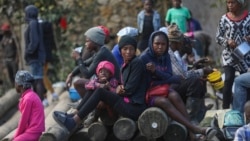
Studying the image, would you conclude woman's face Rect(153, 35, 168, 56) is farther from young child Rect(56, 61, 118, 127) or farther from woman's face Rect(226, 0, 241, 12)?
woman's face Rect(226, 0, 241, 12)

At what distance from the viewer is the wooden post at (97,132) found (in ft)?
35.9

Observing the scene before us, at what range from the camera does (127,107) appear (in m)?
10.8

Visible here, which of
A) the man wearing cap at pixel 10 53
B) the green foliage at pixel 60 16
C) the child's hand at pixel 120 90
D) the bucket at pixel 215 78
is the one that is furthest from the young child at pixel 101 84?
the man wearing cap at pixel 10 53

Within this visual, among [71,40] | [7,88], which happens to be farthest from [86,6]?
[7,88]

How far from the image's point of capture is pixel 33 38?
15039 mm

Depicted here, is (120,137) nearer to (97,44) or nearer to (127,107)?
(127,107)

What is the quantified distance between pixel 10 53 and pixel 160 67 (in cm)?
832

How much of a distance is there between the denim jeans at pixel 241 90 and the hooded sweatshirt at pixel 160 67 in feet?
2.57

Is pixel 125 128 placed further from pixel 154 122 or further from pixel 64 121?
pixel 64 121

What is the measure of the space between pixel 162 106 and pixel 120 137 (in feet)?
2.08

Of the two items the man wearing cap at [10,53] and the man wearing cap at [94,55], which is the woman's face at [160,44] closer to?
the man wearing cap at [94,55]

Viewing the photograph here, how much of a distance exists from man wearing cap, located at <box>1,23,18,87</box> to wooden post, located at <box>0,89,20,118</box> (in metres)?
1.29

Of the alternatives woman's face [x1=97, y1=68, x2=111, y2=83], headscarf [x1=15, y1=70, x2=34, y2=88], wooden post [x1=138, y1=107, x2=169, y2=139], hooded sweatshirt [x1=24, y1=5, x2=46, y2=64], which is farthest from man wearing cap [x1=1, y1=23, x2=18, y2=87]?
wooden post [x1=138, y1=107, x2=169, y2=139]

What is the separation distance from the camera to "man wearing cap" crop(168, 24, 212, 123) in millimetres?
11305
